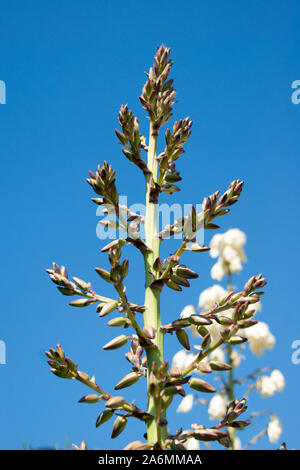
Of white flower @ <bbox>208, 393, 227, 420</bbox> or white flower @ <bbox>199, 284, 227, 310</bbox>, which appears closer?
white flower @ <bbox>208, 393, 227, 420</bbox>

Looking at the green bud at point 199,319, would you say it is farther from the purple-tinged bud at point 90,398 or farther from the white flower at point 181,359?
the white flower at point 181,359

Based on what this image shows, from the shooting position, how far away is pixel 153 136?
325 cm

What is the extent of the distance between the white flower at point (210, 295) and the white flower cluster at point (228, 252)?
0.73ft

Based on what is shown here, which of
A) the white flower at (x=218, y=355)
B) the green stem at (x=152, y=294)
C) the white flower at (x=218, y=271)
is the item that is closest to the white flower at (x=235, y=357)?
the white flower at (x=218, y=355)

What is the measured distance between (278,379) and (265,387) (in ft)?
1.17

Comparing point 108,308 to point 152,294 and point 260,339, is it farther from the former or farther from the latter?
point 260,339

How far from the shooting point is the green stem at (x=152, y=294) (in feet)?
8.09

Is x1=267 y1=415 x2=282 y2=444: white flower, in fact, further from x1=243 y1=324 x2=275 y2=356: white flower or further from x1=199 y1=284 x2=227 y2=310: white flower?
x1=199 y1=284 x2=227 y2=310: white flower

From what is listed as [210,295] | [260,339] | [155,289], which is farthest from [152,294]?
[260,339]

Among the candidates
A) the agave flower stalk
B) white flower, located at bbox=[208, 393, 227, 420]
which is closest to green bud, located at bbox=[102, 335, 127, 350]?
the agave flower stalk

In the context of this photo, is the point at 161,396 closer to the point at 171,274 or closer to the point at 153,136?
the point at 171,274

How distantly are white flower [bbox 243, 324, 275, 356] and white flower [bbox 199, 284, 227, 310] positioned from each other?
0.83 metres

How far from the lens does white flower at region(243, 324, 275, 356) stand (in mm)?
9859
